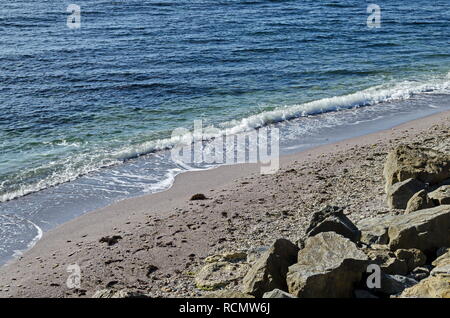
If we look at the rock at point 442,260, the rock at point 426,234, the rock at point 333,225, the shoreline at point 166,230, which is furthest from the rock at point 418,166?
the rock at point 442,260

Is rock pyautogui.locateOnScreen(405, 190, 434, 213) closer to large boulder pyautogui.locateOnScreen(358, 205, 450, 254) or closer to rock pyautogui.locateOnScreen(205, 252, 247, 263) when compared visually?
large boulder pyautogui.locateOnScreen(358, 205, 450, 254)

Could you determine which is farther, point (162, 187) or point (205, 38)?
point (205, 38)

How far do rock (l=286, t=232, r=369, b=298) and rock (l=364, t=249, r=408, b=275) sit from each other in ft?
1.78

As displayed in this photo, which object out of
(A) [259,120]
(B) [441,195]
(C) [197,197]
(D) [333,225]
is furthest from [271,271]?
(A) [259,120]

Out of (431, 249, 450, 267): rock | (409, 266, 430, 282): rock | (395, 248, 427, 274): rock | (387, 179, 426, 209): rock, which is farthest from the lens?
(387, 179, 426, 209): rock

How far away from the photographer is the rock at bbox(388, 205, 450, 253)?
9.47 m

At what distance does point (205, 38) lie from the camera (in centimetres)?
3203

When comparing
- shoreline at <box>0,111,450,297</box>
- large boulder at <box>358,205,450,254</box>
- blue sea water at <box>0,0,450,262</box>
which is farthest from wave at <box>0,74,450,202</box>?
large boulder at <box>358,205,450,254</box>

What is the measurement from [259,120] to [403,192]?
32.2 feet

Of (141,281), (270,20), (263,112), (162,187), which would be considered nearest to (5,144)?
(162,187)

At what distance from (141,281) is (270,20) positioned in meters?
28.2

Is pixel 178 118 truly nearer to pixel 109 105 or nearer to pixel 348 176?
pixel 109 105

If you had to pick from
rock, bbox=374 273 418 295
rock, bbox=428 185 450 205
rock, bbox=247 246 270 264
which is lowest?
rock, bbox=247 246 270 264

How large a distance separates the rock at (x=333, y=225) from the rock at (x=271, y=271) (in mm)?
866
